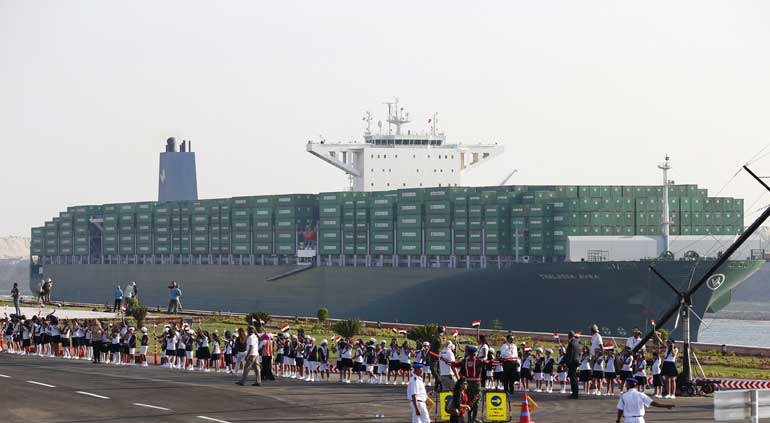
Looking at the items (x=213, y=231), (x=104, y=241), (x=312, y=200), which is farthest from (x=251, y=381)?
(x=104, y=241)

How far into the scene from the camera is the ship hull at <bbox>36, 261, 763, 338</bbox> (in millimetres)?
70062

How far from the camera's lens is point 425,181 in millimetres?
102000

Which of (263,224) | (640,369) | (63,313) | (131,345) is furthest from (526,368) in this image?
(263,224)

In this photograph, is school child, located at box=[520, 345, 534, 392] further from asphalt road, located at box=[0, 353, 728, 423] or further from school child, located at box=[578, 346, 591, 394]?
school child, located at box=[578, 346, 591, 394]

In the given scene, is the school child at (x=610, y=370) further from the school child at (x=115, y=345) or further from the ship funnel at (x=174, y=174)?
the ship funnel at (x=174, y=174)

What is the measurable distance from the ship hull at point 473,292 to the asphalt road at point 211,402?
33.5m

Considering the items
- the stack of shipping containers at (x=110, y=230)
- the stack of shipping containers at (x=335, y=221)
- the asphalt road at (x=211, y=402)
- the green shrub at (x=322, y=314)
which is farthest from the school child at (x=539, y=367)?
the stack of shipping containers at (x=110, y=230)

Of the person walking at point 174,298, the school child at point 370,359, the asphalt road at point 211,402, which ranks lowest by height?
the asphalt road at point 211,402

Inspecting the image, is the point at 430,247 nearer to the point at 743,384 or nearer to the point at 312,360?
the point at 312,360

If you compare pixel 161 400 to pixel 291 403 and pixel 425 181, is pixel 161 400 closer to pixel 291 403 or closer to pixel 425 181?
pixel 291 403

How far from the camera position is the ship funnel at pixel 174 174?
5418 inches

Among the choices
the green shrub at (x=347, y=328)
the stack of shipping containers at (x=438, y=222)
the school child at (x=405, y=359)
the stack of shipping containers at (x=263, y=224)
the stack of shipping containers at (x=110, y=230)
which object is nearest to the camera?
the school child at (x=405, y=359)

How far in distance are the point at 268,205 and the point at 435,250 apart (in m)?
20.6

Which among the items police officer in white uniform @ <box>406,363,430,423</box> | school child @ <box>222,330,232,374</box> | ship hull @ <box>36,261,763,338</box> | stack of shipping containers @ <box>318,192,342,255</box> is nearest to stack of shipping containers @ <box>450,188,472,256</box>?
ship hull @ <box>36,261,763,338</box>
